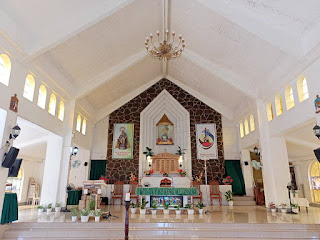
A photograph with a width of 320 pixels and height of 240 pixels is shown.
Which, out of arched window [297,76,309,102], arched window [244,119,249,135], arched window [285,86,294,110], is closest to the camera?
arched window [297,76,309,102]

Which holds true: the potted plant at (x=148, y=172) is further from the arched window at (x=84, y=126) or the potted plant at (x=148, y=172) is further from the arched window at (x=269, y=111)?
the arched window at (x=269, y=111)

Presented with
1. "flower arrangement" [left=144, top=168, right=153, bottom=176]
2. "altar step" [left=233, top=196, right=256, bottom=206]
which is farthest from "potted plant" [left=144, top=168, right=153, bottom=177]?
"altar step" [left=233, top=196, right=256, bottom=206]

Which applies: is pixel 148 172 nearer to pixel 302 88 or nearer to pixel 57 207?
pixel 57 207

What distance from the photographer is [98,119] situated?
47.5ft

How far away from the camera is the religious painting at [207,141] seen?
13797 millimetres

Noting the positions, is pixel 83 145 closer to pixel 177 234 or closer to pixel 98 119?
pixel 98 119

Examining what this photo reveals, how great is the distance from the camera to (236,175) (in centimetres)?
1328

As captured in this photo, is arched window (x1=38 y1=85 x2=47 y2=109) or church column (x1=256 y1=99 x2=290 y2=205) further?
church column (x1=256 y1=99 x2=290 y2=205)

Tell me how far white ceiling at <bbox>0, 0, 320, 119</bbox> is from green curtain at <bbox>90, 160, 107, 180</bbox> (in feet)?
12.3

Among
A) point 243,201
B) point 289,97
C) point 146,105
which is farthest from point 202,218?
point 146,105

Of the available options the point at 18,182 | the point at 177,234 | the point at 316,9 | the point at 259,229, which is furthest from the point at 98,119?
the point at 316,9

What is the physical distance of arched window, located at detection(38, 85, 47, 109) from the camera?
28.7 ft

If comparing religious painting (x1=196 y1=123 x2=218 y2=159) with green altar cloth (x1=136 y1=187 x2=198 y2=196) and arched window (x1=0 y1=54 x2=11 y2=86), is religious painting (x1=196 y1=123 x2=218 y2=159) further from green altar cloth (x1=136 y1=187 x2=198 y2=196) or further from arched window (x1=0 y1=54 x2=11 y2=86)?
arched window (x1=0 y1=54 x2=11 y2=86)

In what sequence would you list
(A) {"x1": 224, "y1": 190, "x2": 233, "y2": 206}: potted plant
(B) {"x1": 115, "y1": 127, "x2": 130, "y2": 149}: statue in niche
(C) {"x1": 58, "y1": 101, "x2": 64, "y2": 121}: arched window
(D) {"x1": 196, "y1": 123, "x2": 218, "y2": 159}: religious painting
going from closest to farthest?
(C) {"x1": 58, "y1": 101, "x2": 64, "y2": 121}: arched window, (A) {"x1": 224, "y1": 190, "x2": 233, "y2": 206}: potted plant, (D) {"x1": 196, "y1": 123, "x2": 218, "y2": 159}: religious painting, (B) {"x1": 115, "y1": 127, "x2": 130, "y2": 149}: statue in niche
